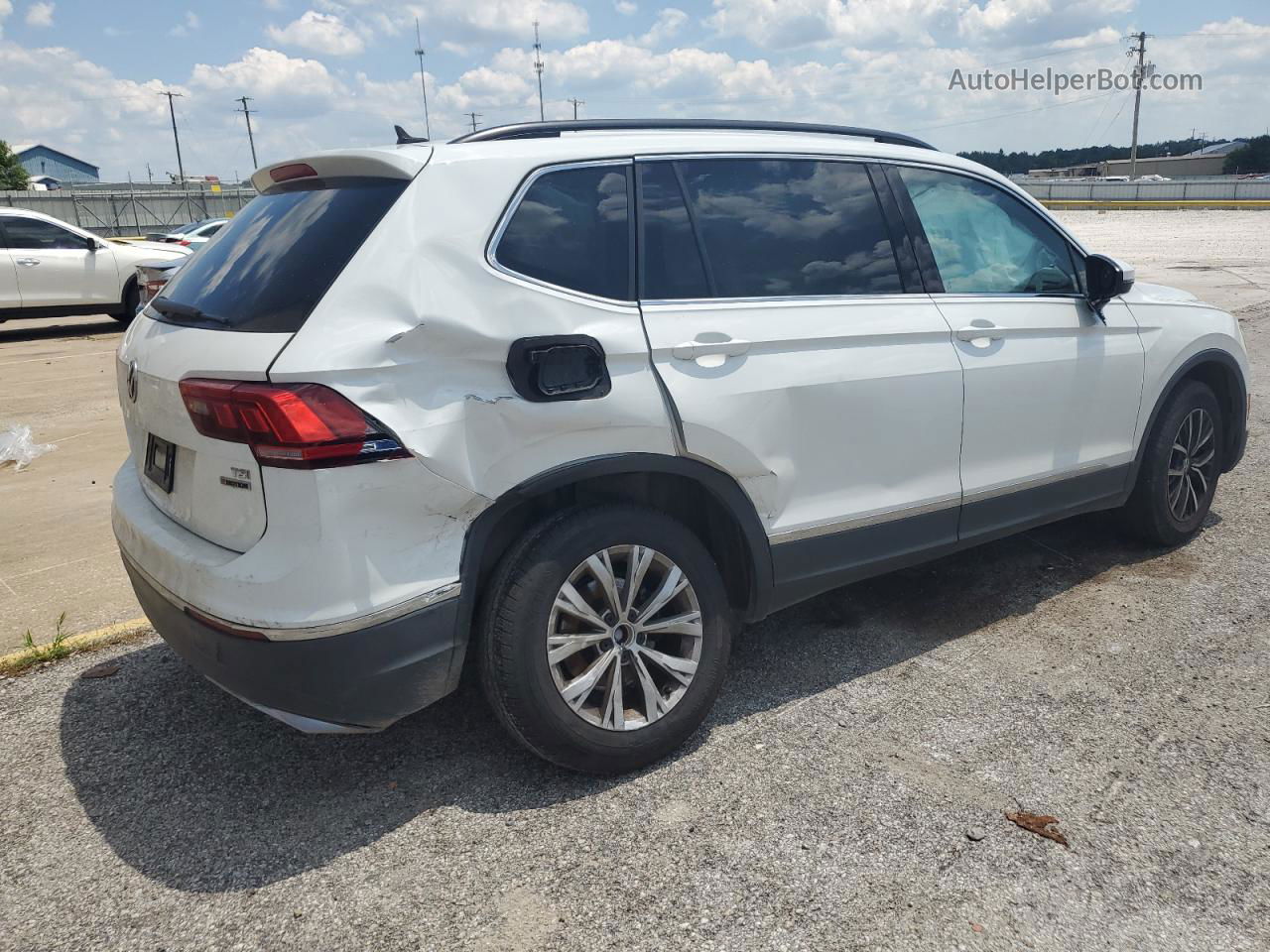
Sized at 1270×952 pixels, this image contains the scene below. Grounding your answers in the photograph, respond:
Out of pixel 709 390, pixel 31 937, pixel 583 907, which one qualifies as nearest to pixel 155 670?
pixel 31 937

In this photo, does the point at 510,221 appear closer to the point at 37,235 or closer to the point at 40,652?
the point at 40,652

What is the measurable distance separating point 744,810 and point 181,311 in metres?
Result: 2.25

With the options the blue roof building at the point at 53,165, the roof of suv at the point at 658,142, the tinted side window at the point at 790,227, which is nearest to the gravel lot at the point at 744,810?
the tinted side window at the point at 790,227

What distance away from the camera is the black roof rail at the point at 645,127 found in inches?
121

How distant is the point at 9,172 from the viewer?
238 feet

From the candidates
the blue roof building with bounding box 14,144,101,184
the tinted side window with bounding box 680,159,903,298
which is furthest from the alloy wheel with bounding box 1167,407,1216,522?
the blue roof building with bounding box 14,144,101,184

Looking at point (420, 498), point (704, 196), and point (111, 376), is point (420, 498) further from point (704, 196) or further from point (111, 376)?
point (111, 376)

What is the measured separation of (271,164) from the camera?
323 cm

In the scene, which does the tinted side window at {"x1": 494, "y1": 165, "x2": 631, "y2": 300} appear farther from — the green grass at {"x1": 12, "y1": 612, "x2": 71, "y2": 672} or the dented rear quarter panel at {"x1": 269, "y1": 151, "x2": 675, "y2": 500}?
the green grass at {"x1": 12, "y1": 612, "x2": 71, "y2": 672}

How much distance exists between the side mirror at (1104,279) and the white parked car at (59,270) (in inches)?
524

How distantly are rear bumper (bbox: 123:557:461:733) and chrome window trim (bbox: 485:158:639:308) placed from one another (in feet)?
3.08

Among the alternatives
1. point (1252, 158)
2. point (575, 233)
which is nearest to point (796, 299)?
point (575, 233)

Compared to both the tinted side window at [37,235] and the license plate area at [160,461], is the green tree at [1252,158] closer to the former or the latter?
the tinted side window at [37,235]

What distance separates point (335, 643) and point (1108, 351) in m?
3.46
